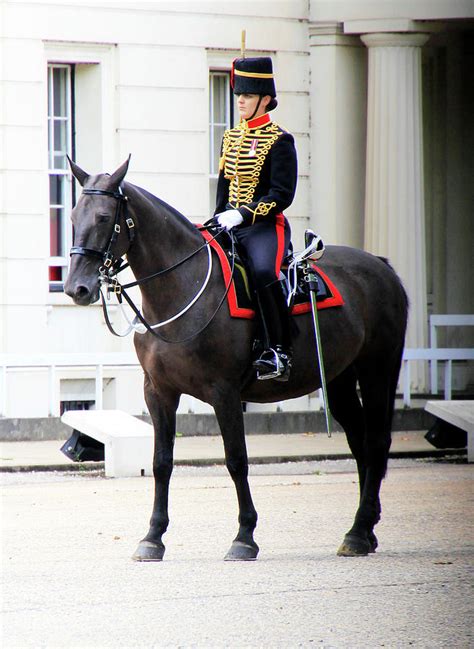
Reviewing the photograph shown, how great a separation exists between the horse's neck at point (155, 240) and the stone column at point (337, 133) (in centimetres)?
1195

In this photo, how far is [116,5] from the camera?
2133cm

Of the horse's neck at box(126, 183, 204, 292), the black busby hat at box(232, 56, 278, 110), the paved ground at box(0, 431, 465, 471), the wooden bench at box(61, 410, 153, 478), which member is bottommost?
the paved ground at box(0, 431, 465, 471)

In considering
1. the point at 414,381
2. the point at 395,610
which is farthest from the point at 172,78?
the point at 395,610

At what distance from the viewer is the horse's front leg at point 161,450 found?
10.4 m

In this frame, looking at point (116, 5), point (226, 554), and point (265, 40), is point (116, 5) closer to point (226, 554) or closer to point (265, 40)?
point (265, 40)

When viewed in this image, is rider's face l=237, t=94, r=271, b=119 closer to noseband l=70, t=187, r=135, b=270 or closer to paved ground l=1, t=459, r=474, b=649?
noseband l=70, t=187, r=135, b=270

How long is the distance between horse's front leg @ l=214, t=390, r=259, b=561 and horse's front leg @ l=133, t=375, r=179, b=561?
31 cm

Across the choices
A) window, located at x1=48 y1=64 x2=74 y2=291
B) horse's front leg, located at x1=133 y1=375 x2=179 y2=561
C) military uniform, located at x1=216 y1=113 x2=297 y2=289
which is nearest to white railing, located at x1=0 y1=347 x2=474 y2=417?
window, located at x1=48 y1=64 x2=74 y2=291

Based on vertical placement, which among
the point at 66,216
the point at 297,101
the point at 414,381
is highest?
the point at 297,101

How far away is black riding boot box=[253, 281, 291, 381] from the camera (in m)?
10.5

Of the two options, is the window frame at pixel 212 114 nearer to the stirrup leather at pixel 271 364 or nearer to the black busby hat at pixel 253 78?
the black busby hat at pixel 253 78

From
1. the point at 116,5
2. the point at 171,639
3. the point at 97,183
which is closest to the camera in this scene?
the point at 171,639

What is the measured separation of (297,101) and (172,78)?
1.81m

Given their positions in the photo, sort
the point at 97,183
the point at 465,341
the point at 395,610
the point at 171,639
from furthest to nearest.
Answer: the point at 465,341, the point at 97,183, the point at 395,610, the point at 171,639
